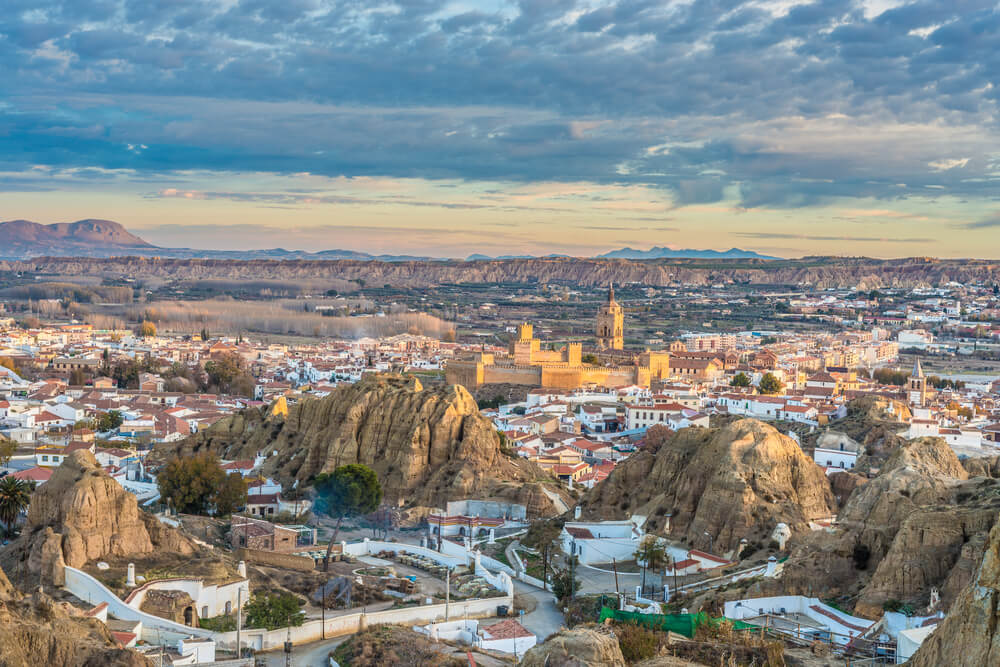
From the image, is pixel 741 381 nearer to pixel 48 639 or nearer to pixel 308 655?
pixel 308 655

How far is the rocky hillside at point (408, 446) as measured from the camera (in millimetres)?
44219

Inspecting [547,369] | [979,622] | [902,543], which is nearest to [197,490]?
[902,543]

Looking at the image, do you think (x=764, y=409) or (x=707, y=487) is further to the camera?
(x=764, y=409)

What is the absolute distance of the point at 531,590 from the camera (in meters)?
33.7

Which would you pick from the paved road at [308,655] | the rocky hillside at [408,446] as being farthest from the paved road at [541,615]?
the rocky hillside at [408,446]

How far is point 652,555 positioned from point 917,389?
1887 inches

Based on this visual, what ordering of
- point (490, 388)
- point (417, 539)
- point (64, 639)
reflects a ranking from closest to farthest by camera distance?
1. point (64, 639)
2. point (417, 539)
3. point (490, 388)

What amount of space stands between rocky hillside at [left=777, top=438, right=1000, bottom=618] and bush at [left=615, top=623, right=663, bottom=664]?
610cm

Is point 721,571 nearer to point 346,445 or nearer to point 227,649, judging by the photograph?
point 227,649

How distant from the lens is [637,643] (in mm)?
20156

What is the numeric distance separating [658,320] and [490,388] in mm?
101325

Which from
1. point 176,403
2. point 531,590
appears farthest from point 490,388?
point 531,590

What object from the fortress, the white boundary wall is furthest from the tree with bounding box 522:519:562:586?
the fortress

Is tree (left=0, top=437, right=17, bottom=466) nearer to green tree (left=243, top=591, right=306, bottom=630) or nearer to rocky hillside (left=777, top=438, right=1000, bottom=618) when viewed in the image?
green tree (left=243, top=591, right=306, bottom=630)
